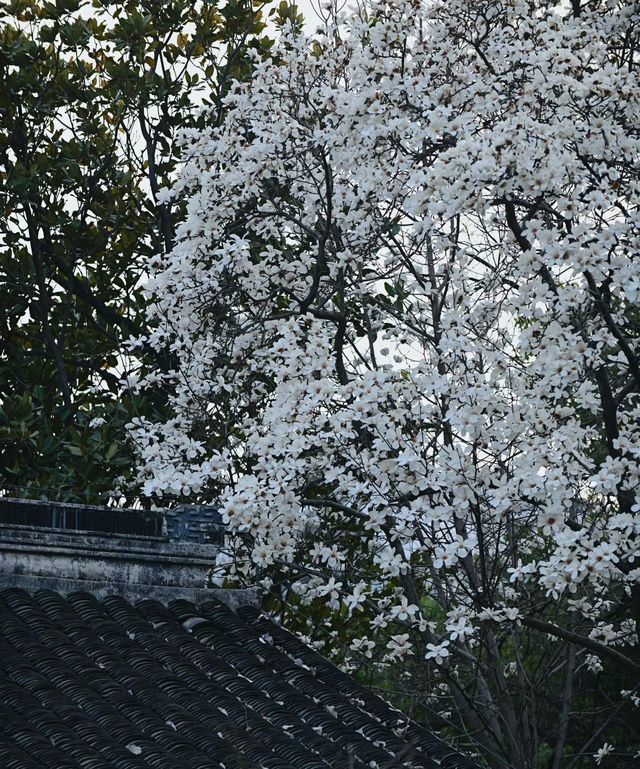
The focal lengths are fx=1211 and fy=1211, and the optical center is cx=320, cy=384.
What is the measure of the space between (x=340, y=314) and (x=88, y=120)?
6.61 metres

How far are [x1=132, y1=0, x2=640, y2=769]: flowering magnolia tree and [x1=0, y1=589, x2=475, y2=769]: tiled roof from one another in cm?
99

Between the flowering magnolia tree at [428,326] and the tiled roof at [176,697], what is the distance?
39.0 inches

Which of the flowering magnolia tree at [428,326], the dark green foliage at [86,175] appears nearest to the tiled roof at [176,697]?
the flowering magnolia tree at [428,326]

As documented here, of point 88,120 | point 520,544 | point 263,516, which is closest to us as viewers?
point 263,516

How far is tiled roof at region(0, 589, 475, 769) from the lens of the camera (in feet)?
22.8

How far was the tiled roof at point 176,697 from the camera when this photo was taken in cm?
694

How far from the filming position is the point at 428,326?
12.0m

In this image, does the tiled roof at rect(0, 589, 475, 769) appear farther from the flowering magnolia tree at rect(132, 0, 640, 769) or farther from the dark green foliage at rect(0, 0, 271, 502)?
the dark green foliage at rect(0, 0, 271, 502)

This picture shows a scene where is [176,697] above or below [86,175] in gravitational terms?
below

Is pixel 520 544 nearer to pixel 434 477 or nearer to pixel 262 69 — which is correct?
pixel 434 477

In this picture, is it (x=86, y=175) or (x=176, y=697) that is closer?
(x=176, y=697)

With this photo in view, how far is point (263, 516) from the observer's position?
10.1 m

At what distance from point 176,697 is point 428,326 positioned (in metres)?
5.43

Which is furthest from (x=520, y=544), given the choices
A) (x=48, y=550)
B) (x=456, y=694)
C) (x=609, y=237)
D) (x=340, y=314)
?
(x=48, y=550)
